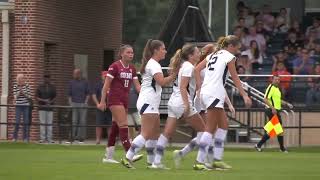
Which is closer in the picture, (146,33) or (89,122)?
(89,122)

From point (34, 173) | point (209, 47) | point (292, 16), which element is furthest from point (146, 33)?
point (34, 173)

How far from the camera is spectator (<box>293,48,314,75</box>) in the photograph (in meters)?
31.8

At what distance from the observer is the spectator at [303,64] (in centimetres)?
3182

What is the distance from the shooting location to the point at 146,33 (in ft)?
114

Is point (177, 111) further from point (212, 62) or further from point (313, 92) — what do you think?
point (313, 92)

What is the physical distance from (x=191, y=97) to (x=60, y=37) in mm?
17211

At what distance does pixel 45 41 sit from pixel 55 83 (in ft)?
5.67

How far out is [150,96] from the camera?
1666 centimetres

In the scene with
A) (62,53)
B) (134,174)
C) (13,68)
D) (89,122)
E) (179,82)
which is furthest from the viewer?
(62,53)

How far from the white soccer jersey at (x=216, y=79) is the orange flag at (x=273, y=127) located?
35.0ft

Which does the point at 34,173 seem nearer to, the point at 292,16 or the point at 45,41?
the point at 45,41

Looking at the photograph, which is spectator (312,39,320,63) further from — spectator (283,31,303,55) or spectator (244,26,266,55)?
spectator (244,26,266,55)

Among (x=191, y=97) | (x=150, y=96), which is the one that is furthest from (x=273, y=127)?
(x=150, y=96)

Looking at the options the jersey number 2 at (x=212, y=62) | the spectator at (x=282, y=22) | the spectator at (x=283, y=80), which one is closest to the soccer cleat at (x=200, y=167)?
the jersey number 2 at (x=212, y=62)
